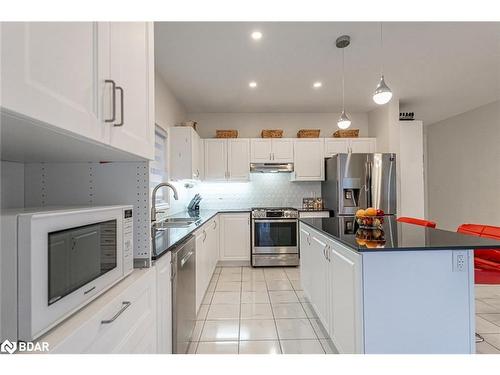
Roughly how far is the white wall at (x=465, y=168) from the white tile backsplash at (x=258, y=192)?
9.71ft

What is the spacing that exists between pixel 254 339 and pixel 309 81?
315 cm

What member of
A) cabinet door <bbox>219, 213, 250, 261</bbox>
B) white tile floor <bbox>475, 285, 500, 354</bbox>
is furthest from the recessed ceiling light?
white tile floor <bbox>475, 285, 500, 354</bbox>

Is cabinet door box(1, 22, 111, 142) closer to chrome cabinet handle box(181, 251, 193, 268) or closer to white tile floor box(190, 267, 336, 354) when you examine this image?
chrome cabinet handle box(181, 251, 193, 268)

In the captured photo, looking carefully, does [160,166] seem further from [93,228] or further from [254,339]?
[93,228]

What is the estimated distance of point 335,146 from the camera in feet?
15.4

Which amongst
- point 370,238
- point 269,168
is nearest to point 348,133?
point 269,168

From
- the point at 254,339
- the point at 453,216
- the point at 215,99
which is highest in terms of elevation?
the point at 215,99

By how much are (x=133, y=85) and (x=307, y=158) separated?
3834 mm

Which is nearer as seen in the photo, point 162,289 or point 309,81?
point 162,289

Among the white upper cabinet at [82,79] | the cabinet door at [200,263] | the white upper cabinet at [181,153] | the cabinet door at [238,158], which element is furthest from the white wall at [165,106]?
the white upper cabinet at [82,79]

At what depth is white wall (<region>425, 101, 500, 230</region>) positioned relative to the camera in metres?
4.64

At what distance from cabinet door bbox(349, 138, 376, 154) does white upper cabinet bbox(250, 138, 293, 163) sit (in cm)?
109
